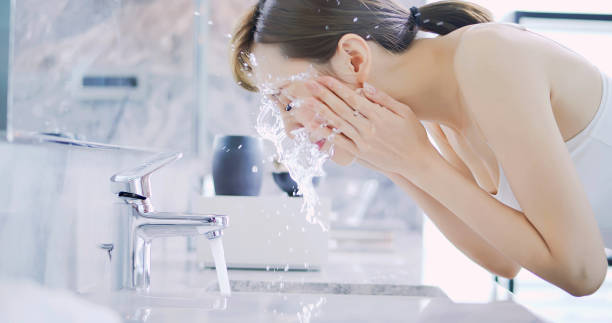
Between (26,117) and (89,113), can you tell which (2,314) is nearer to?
(26,117)

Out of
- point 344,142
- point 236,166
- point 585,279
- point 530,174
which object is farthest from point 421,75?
point 236,166

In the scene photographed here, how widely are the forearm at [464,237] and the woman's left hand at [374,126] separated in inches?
9.9

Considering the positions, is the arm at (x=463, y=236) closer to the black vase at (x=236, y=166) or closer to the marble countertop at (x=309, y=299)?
A: the marble countertop at (x=309, y=299)

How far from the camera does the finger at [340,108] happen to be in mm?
877

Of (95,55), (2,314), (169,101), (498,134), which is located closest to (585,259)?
(498,134)

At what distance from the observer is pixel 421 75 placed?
977 mm

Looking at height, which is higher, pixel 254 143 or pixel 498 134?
pixel 498 134

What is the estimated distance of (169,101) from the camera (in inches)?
63.7

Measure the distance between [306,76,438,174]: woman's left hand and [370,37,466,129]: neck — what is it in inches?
2.7

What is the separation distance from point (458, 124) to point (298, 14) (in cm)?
38

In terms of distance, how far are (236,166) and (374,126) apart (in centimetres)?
52

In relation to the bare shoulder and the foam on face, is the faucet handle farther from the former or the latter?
the bare shoulder

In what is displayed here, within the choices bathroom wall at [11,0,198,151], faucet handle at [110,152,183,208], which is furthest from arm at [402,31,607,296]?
bathroom wall at [11,0,198,151]

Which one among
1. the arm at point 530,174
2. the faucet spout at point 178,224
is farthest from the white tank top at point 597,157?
the faucet spout at point 178,224
